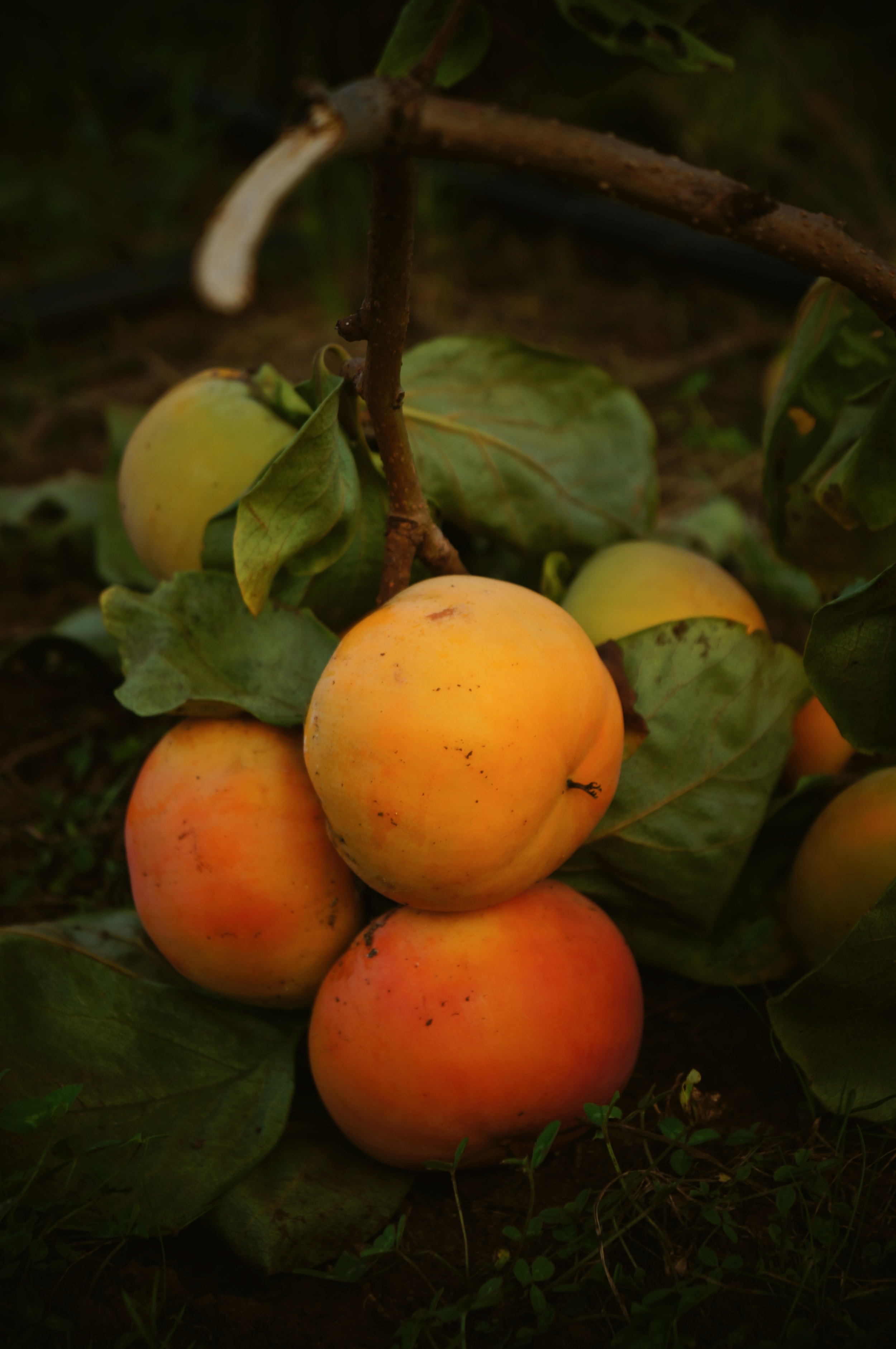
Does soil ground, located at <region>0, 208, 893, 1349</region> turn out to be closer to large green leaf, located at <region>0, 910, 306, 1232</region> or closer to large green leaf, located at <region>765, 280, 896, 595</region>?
large green leaf, located at <region>0, 910, 306, 1232</region>

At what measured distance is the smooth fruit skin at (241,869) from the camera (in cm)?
106

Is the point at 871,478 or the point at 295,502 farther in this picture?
the point at 871,478

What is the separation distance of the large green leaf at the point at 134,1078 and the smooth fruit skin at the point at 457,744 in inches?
12.7

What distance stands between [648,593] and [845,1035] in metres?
0.54

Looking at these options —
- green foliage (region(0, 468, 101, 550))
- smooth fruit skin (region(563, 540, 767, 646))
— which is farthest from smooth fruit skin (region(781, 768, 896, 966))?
green foliage (region(0, 468, 101, 550))

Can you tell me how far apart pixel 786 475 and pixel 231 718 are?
2.59 feet

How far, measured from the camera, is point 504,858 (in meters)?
0.93

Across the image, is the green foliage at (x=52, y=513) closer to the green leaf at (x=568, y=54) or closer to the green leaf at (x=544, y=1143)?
the green leaf at (x=568, y=54)

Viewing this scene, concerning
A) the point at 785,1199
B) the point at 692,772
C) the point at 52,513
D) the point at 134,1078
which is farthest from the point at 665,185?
the point at 52,513

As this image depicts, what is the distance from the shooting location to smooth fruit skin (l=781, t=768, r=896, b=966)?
1088 mm

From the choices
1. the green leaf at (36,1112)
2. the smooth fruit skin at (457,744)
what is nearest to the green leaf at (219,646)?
the smooth fruit skin at (457,744)

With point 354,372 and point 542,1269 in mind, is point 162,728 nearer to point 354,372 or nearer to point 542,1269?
point 354,372

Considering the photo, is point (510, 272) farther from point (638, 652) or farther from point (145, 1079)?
point (145, 1079)

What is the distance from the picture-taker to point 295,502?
997mm
